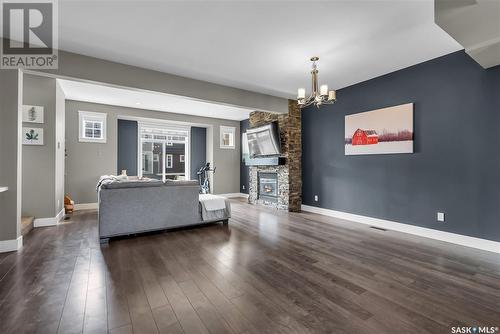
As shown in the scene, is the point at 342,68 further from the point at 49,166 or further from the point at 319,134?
the point at 49,166

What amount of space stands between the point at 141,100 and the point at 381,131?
5.72 meters

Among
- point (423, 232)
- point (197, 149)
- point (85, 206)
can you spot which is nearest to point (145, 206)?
point (85, 206)

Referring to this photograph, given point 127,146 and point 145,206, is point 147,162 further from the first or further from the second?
point 145,206

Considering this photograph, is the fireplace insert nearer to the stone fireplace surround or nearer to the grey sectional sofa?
the stone fireplace surround

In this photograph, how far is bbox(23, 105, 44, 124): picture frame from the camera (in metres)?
4.17

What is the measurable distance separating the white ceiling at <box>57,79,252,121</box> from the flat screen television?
712 millimetres

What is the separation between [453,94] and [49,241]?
21.4 ft

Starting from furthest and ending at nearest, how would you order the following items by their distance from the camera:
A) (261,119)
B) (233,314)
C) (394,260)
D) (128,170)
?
(128,170) < (261,119) < (394,260) < (233,314)

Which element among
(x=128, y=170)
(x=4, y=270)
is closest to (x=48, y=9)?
(x=4, y=270)

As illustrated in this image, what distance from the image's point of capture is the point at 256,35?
9.93 feet

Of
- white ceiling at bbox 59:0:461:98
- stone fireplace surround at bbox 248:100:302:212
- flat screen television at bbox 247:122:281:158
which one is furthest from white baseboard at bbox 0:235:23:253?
flat screen television at bbox 247:122:281:158

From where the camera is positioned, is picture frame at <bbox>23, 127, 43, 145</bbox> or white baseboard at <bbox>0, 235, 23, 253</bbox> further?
picture frame at <bbox>23, 127, 43, 145</bbox>

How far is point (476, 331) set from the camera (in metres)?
1.63

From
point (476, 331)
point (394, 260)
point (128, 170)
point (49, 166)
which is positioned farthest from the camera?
point (128, 170)
